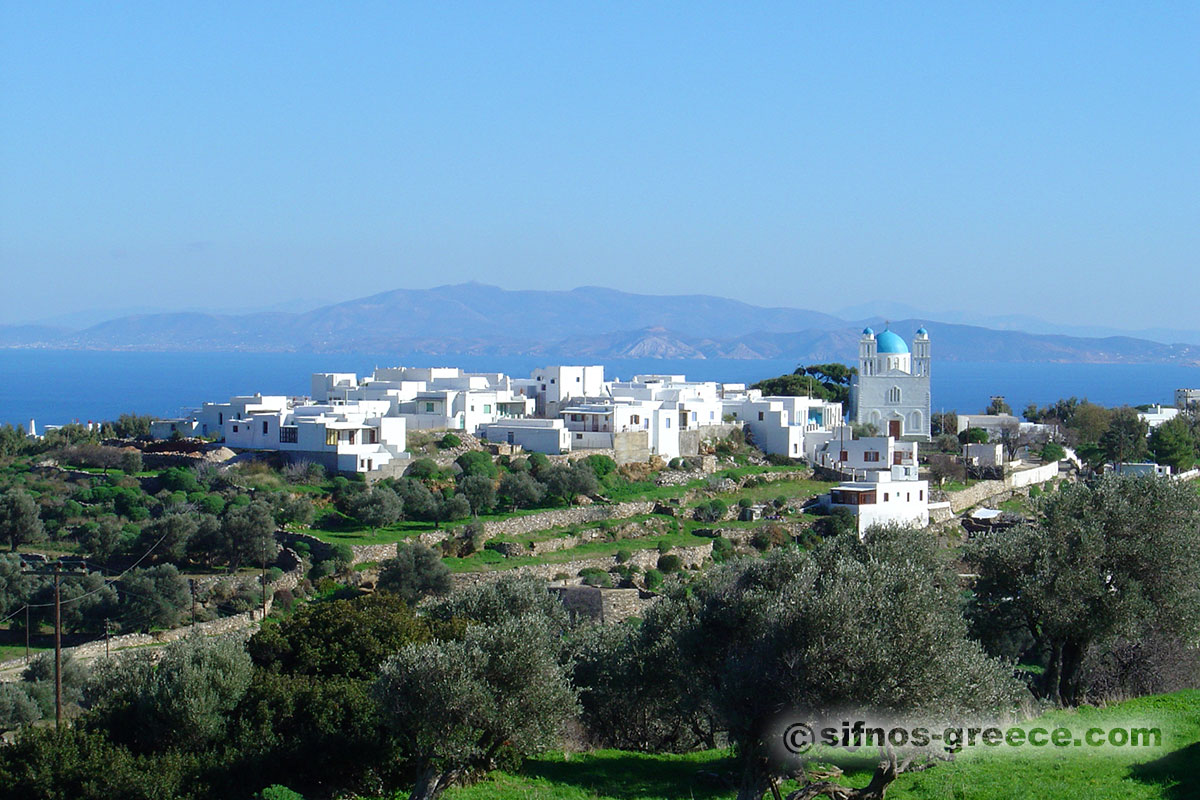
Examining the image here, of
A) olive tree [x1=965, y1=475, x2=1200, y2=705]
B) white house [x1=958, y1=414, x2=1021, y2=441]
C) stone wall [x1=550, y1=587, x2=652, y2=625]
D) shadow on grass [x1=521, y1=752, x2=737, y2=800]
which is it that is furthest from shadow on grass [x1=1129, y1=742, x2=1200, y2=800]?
white house [x1=958, y1=414, x2=1021, y2=441]

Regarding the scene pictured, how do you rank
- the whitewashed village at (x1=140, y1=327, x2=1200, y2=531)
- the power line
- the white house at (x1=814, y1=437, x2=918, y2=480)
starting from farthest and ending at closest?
1. the white house at (x1=814, y1=437, x2=918, y2=480)
2. the whitewashed village at (x1=140, y1=327, x2=1200, y2=531)
3. the power line

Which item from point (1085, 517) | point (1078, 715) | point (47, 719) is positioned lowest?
point (47, 719)

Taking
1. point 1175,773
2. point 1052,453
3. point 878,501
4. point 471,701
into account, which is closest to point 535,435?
point 878,501

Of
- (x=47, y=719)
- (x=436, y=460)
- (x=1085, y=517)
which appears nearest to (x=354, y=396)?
(x=436, y=460)

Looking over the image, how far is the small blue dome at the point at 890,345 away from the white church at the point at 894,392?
0.99 feet

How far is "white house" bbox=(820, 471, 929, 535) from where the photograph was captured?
38.2m

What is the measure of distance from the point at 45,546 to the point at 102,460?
7.19 m

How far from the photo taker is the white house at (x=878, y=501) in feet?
125

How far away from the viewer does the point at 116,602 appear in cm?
2728

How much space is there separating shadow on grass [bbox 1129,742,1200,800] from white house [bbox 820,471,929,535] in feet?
79.4

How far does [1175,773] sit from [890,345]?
137 feet

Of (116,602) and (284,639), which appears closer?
(284,639)

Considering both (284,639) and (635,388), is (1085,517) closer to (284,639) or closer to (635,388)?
(284,639)

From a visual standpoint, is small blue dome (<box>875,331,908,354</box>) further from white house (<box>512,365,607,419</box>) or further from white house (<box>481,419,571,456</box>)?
white house (<box>481,419,571,456</box>)
